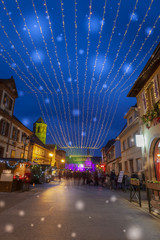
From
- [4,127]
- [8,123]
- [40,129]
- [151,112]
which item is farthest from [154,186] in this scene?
[40,129]

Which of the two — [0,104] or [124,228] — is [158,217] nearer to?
[124,228]

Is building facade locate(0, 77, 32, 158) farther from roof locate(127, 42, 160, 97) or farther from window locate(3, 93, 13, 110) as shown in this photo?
roof locate(127, 42, 160, 97)

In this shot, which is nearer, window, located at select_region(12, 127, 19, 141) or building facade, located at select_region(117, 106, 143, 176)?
building facade, located at select_region(117, 106, 143, 176)

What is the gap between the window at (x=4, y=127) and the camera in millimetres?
20656

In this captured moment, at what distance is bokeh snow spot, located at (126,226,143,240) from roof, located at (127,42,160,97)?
8.41 meters

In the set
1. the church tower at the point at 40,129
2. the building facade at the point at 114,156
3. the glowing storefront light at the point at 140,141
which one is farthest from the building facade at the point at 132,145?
the church tower at the point at 40,129

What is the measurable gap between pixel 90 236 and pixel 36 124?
2562 inches

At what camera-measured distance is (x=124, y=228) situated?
456 cm

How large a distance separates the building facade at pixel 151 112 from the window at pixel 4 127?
637 inches

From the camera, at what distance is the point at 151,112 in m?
10.3

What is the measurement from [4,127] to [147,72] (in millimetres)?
18099

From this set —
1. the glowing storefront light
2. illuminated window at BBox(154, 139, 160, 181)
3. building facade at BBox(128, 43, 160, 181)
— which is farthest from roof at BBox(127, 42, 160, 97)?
illuminated window at BBox(154, 139, 160, 181)

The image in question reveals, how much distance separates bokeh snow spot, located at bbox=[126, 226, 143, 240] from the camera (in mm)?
3945

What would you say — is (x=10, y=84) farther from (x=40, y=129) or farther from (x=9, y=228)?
(x=40, y=129)
